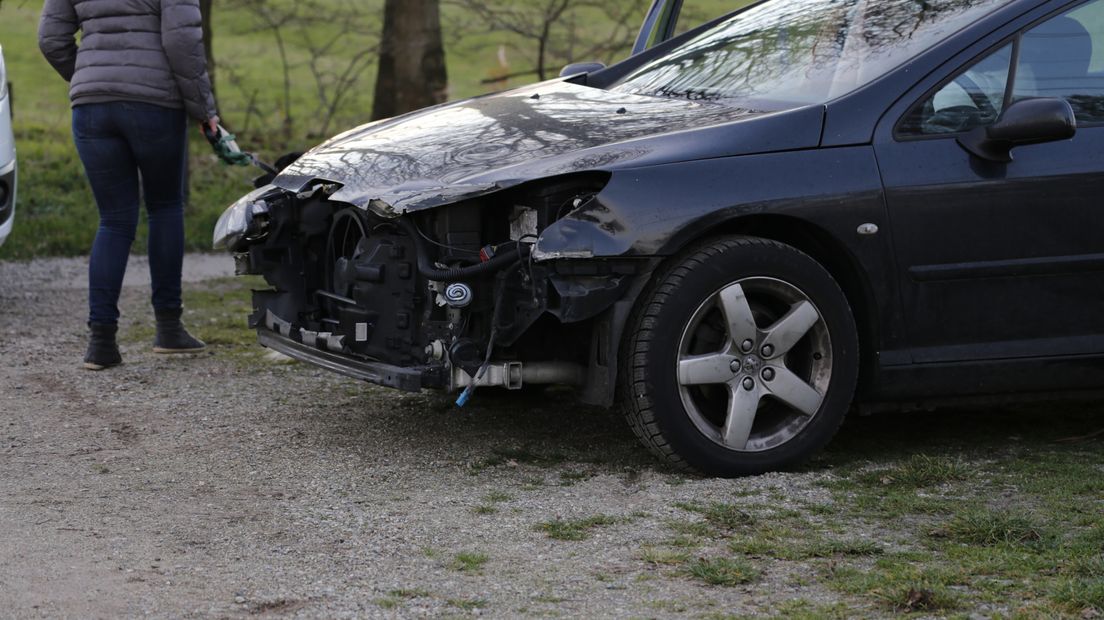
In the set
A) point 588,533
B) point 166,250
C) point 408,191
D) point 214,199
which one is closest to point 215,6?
point 214,199

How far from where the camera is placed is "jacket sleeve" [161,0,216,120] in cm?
653

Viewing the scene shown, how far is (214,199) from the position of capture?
40.5 feet

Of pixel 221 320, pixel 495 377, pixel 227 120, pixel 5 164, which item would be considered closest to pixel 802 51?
pixel 495 377

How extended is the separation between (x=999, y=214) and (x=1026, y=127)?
0.30 m

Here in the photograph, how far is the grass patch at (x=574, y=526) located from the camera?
4148 millimetres

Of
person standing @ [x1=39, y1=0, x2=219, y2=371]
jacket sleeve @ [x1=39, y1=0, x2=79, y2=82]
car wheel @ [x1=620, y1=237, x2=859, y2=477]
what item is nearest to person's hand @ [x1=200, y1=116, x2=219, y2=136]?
person standing @ [x1=39, y1=0, x2=219, y2=371]

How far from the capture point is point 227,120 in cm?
1677

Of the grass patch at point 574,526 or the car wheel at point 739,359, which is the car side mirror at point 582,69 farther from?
the grass patch at point 574,526

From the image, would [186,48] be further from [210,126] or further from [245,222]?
[245,222]

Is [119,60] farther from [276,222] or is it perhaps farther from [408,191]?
[408,191]

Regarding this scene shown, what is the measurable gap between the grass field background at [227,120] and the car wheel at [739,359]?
6.55 m

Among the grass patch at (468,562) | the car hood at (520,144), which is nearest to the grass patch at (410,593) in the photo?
the grass patch at (468,562)

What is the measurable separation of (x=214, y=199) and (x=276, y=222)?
7015 mm

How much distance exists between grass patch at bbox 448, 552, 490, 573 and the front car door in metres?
1.73
